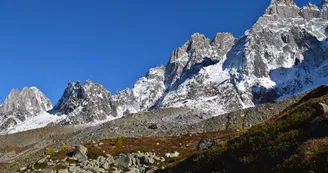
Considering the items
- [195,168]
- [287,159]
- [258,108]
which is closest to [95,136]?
[258,108]

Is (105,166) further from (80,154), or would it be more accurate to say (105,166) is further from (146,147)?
(146,147)

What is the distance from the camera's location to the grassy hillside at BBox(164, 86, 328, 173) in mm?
16227

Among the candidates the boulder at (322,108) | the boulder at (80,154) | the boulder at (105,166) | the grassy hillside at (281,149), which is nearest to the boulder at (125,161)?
the boulder at (105,166)

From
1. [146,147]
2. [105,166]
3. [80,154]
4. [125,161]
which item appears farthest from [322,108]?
[146,147]

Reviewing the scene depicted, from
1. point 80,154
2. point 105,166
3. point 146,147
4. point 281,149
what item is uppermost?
point 146,147

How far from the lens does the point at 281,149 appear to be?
743 inches

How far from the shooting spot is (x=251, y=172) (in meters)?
18.5

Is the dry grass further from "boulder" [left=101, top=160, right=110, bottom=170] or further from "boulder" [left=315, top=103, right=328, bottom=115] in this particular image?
"boulder" [left=315, top=103, right=328, bottom=115]

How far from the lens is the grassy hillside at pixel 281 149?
53.2 feet

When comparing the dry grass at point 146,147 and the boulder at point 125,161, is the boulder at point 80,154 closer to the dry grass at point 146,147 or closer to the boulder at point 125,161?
the dry grass at point 146,147

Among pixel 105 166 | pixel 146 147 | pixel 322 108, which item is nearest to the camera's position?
pixel 322 108

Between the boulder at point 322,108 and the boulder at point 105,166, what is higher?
the boulder at point 105,166

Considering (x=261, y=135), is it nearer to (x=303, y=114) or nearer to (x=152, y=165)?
(x=303, y=114)

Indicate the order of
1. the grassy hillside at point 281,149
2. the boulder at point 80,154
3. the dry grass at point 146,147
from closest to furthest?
the grassy hillside at point 281,149 → the boulder at point 80,154 → the dry grass at point 146,147
